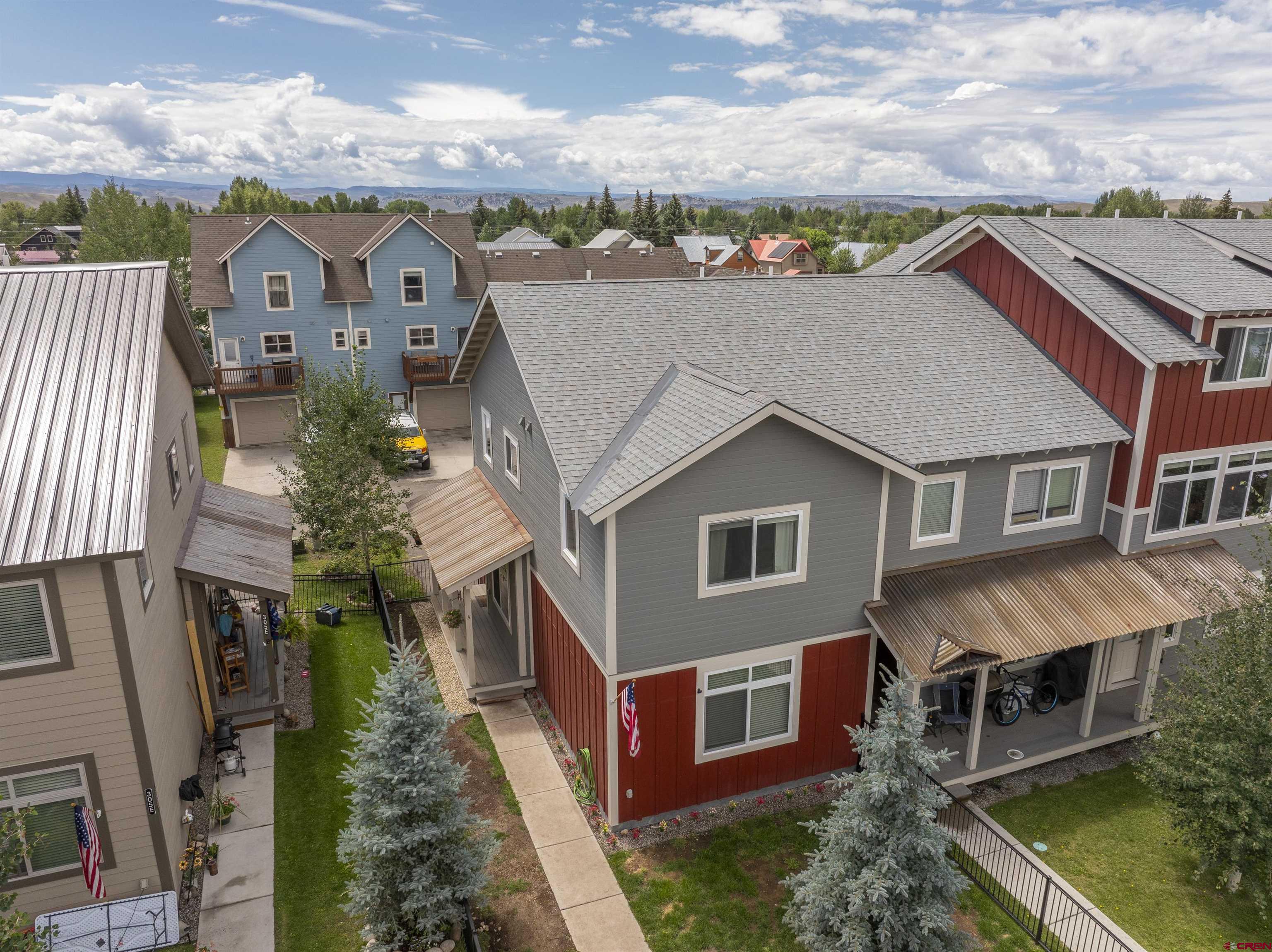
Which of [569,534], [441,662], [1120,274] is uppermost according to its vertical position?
[1120,274]

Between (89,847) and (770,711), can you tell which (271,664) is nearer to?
(89,847)

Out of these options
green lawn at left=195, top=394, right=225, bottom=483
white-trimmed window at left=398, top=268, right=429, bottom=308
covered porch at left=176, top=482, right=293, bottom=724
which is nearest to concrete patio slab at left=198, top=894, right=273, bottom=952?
covered porch at left=176, top=482, right=293, bottom=724

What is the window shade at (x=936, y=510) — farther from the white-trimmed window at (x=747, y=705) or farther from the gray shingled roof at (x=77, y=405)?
the gray shingled roof at (x=77, y=405)

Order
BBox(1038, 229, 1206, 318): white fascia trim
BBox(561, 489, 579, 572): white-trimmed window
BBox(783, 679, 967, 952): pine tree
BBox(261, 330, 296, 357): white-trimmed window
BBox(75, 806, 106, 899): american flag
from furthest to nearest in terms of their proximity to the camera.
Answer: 1. BBox(261, 330, 296, 357): white-trimmed window
2. BBox(1038, 229, 1206, 318): white fascia trim
3. BBox(561, 489, 579, 572): white-trimmed window
4. BBox(75, 806, 106, 899): american flag
5. BBox(783, 679, 967, 952): pine tree

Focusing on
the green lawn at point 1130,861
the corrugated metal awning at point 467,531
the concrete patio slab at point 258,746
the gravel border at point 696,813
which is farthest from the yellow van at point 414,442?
the green lawn at point 1130,861

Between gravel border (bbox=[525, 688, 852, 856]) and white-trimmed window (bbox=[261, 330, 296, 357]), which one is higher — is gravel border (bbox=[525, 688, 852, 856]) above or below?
below

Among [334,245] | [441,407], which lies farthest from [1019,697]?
[334,245]

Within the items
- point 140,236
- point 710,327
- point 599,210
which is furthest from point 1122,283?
point 599,210

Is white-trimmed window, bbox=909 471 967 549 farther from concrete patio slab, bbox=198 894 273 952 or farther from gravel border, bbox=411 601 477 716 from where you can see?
concrete patio slab, bbox=198 894 273 952
